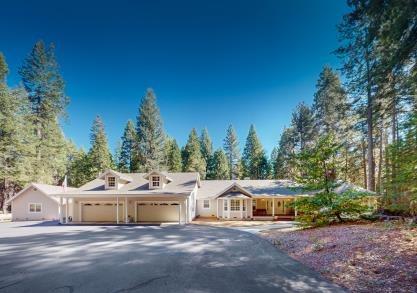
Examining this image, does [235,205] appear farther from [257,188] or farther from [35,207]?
[35,207]

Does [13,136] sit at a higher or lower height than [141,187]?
higher

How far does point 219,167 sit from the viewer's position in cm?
4841

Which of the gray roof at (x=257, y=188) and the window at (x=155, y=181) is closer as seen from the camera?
the window at (x=155, y=181)

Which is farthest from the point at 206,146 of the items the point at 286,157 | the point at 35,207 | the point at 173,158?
the point at 35,207

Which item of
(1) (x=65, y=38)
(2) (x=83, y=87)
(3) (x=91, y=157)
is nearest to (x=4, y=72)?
(2) (x=83, y=87)

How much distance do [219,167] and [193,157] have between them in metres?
5.83

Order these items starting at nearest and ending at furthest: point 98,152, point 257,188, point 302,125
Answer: point 257,188
point 302,125
point 98,152

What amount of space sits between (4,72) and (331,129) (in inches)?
1551

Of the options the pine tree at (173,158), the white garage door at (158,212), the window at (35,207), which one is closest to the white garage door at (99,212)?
the white garage door at (158,212)

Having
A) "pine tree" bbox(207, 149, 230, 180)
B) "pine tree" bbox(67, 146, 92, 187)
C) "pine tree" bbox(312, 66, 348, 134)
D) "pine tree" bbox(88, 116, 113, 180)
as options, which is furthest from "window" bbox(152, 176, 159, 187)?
"pine tree" bbox(207, 149, 230, 180)

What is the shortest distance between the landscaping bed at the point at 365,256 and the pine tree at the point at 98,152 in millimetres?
35413

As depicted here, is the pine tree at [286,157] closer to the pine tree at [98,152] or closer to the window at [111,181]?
the window at [111,181]

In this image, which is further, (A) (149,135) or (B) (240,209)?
(A) (149,135)

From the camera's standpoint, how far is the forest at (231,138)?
656 inches
